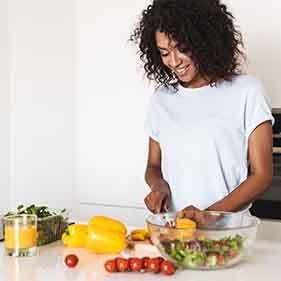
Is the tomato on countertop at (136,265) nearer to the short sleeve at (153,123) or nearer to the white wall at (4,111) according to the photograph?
the short sleeve at (153,123)

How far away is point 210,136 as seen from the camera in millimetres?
1795

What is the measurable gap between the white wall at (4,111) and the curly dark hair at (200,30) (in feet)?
3.44

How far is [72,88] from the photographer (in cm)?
276

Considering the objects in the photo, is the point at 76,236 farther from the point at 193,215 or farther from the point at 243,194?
the point at 243,194

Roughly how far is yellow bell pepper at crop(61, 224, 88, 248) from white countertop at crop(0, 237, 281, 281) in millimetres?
42

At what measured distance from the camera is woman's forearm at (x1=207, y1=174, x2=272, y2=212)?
167 centimetres

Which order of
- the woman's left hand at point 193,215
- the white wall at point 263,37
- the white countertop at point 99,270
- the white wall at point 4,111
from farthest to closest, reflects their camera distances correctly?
the white wall at point 4,111
the white wall at point 263,37
the woman's left hand at point 193,215
the white countertop at point 99,270

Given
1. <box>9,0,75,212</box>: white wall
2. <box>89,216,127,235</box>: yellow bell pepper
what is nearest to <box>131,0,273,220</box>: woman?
<box>89,216,127,235</box>: yellow bell pepper

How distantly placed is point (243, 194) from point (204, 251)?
0.35 metres

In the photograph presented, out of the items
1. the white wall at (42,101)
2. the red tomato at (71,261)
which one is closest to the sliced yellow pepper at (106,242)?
the red tomato at (71,261)

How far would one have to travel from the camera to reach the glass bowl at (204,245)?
137 centimetres

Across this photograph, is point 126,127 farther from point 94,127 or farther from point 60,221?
point 60,221

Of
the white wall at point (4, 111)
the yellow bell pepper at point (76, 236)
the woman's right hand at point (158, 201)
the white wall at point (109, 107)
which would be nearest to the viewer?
the yellow bell pepper at point (76, 236)

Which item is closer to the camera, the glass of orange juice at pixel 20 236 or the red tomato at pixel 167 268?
the red tomato at pixel 167 268
